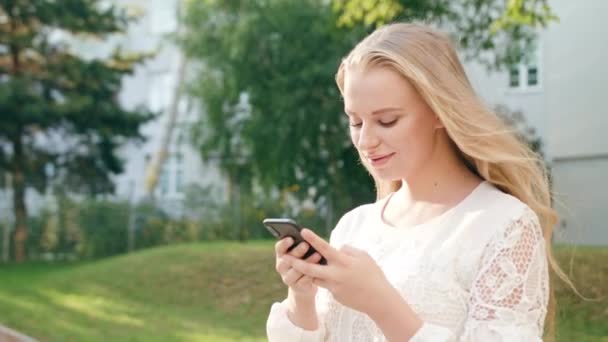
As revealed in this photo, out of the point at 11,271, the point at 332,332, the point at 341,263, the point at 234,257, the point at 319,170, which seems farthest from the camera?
the point at 319,170

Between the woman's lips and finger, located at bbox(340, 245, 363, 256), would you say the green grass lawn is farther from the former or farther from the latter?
finger, located at bbox(340, 245, 363, 256)

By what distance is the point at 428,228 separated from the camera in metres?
2.30

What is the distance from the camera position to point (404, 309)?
2066mm

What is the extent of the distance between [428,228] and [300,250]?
1.22ft

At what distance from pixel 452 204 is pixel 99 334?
787cm

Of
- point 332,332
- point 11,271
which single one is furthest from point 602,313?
point 11,271

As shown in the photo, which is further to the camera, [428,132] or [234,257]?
[234,257]

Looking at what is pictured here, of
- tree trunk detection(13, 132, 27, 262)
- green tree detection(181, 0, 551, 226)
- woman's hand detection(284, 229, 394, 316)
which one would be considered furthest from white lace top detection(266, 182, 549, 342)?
tree trunk detection(13, 132, 27, 262)

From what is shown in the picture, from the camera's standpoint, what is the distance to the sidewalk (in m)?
9.42

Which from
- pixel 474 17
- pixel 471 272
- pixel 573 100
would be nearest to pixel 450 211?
pixel 471 272

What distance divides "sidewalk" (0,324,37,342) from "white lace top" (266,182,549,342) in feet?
25.1

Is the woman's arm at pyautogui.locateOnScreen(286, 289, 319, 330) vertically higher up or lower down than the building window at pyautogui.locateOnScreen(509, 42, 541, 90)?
lower down

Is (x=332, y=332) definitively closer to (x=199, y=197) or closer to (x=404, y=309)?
(x=404, y=309)

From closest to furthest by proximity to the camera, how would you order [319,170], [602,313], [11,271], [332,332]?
[332,332] < [602,313] < [11,271] < [319,170]
